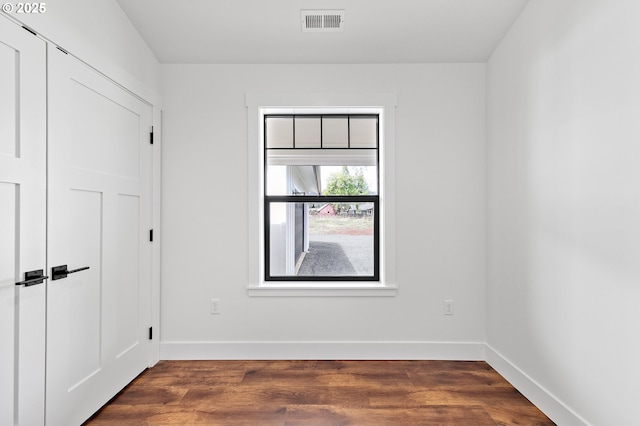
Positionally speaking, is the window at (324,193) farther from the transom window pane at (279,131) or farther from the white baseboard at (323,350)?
the white baseboard at (323,350)

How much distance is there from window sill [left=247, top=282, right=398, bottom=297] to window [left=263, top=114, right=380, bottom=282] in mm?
193

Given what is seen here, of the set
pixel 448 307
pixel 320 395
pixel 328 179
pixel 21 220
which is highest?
pixel 328 179

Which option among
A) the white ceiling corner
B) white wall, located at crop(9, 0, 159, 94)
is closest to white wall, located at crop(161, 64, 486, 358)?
the white ceiling corner

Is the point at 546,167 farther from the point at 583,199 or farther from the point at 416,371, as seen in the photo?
the point at 416,371

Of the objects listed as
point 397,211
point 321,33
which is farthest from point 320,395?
point 321,33

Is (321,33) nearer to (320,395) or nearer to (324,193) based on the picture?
(324,193)

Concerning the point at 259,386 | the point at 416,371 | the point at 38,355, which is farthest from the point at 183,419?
the point at 416,371

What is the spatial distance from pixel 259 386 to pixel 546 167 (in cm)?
242

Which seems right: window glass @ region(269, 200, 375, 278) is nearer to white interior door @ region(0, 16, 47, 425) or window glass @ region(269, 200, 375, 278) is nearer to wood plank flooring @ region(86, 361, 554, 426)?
wood plank flooring @ region(86, 361, 554, 426)

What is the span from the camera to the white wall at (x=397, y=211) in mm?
3031

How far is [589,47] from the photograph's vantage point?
1.83m

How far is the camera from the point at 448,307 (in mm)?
3027

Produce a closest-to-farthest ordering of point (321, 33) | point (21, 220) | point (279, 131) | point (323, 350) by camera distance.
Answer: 1. point (21, 220)
2. point (321, 33)
3. point (323, 350)
4. point (279, 131)

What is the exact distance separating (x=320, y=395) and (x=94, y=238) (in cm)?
179
